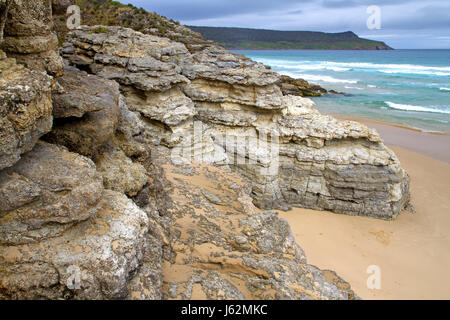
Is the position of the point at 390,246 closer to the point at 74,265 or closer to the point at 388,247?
the point at 388,247

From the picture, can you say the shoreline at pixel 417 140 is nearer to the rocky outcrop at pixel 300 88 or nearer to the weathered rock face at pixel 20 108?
Answer: the rocky outcrop at pixel 300 88

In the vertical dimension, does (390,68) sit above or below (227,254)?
above

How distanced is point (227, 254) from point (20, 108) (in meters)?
3.30

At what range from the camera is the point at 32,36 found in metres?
3.80

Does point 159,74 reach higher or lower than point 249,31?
lower

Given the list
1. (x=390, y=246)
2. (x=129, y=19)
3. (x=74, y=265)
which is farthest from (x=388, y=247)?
(x=129, y=19)

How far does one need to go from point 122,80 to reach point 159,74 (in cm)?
114

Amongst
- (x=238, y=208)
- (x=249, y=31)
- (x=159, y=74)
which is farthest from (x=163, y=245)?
(x=249, y=31)

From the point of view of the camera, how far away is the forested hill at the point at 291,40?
143 metres

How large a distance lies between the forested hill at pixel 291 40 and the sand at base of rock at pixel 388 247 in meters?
132

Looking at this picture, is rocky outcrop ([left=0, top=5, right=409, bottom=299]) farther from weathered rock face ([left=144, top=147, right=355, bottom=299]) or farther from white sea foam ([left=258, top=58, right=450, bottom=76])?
white sea foam ([left=258, top=58, right=450, bottom=76])

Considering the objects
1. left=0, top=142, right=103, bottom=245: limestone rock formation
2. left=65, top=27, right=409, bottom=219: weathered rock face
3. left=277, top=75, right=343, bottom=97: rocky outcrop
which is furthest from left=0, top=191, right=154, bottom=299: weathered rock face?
left=277, top=75, right=343, bottom=97: rocky outcrop

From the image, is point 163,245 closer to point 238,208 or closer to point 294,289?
point 294,289

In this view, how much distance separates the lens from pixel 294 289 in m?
4.23
